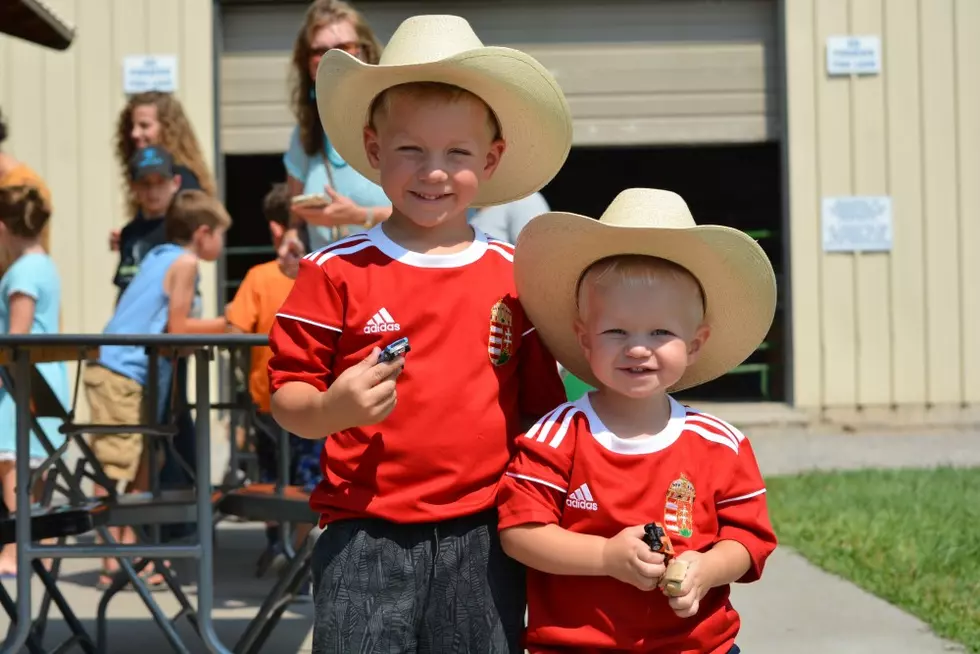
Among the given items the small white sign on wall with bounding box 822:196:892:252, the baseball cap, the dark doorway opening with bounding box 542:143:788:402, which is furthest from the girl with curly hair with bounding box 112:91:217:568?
the dark doorway opening with bounding box 542:143:788:402

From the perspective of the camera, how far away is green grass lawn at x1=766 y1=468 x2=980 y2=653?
4.82 metres

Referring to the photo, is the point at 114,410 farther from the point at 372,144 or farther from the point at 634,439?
the point at 634,439

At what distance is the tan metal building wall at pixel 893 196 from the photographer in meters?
10.3

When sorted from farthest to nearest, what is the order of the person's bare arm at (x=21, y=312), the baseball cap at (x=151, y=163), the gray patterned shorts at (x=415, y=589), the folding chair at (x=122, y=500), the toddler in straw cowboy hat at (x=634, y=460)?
the baseball cap at (x=151, y=163) < the person's bare arm at (x=21, y=312) < the folding chair at (x=122, y=500) < the gray patterned shorts at (x=415, y=589) < the toddler in straw cowboy hat at (x=634, y=460)

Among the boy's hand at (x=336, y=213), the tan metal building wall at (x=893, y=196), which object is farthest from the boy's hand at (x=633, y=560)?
the tan metal building wall at (x=893, y=196)

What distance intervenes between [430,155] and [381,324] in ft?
0.99

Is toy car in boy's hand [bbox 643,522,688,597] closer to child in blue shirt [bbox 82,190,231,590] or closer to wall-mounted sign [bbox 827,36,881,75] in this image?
child in blue shirt [bbox 82,190,231,590]

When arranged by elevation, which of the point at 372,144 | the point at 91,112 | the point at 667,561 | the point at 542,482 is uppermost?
the point at 91,112

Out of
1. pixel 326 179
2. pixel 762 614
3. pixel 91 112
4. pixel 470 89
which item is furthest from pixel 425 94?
pixel 91 112

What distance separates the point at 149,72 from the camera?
397 inches

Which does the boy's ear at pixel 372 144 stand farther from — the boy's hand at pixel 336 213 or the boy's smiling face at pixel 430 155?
the boy's hand at pixel 336 213

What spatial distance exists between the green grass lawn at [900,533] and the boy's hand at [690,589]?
2230mm

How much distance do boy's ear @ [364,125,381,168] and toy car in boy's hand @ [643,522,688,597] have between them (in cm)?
82

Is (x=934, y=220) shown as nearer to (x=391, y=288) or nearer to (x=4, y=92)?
(x=4, y=92)
